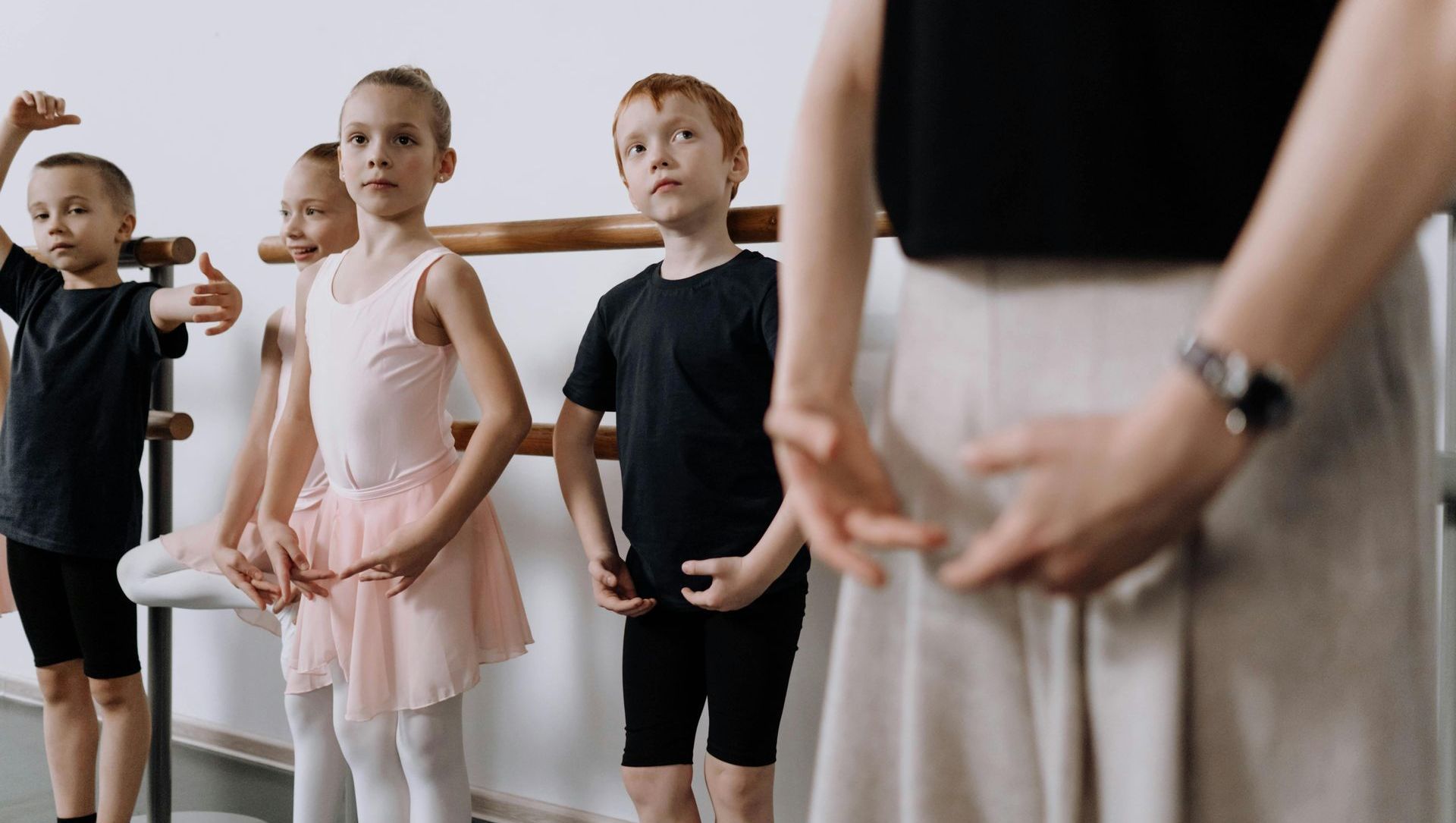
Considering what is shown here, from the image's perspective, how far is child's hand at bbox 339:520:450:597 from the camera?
1.22 meters

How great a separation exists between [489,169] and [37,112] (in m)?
0.72

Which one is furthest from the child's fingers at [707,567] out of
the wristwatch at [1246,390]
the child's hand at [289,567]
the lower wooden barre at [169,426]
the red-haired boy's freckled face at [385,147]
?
the lower wooden barre at [169,426]

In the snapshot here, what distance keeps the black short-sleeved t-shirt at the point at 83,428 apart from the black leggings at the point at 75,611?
1.3 inches

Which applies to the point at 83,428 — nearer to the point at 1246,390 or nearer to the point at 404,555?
the point at 404,555

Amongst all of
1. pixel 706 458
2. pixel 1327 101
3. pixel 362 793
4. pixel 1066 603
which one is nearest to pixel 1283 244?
pixel 1327 101

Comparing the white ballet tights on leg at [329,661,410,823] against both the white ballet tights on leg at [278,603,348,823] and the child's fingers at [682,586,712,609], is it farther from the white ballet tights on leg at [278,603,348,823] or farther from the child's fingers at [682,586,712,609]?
the child's fingers at [682,586,712,609]

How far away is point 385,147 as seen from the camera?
4.25 feet

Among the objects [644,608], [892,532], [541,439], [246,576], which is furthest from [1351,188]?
[246,576]

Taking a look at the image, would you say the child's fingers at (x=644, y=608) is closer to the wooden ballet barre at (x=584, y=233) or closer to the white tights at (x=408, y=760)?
the white tights at (x=408, y=760)

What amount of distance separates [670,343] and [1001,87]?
2.52 ft

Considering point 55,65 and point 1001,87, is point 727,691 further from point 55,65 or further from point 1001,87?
point 55,65

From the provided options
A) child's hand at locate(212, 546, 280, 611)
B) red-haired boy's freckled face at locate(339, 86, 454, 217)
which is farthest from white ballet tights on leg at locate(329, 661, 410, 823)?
red-haired boy's freckled face at locate(339, 86, 454, 217)

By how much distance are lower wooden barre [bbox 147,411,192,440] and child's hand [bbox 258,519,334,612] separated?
43 centimetres

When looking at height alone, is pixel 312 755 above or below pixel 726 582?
below
